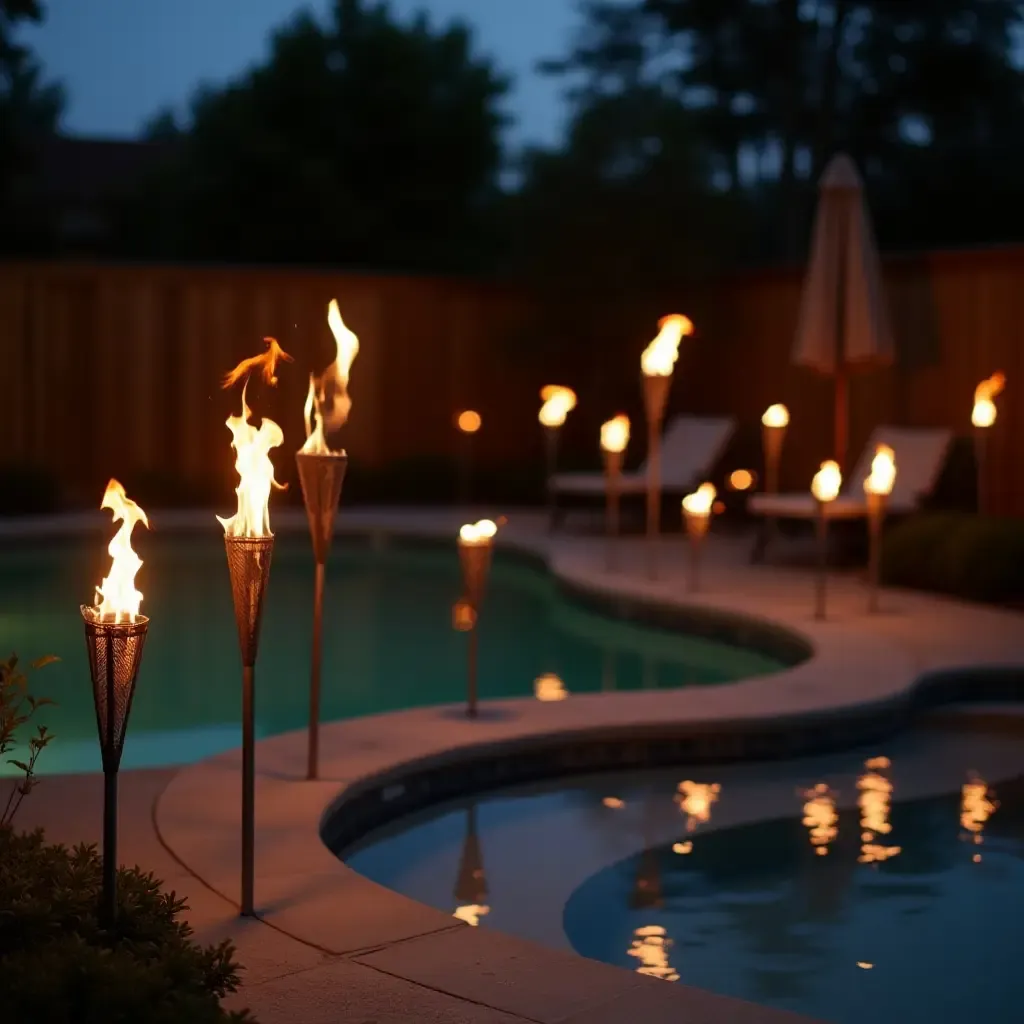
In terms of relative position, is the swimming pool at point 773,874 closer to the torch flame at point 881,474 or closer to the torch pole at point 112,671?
the torch pole at point 112,671

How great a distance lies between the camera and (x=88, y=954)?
2227mm

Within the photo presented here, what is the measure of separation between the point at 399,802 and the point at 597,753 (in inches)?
34.8

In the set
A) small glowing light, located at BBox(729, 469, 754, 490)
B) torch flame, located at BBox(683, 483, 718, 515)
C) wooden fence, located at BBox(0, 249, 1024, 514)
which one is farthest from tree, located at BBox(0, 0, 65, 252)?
torch flame, located at BBox(683, 483, 718, 515)

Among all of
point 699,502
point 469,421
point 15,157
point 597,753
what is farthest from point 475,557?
point 15,157

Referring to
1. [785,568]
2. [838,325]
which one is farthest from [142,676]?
[838,325]

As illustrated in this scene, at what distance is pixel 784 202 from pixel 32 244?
1008 centimetres

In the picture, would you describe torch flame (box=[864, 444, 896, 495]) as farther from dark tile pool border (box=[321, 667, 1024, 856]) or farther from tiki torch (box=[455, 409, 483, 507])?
tiki torch (box=[455, 409, 483, 507])

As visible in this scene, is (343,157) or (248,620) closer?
(248,620)

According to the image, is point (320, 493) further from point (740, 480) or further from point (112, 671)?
point (740, 480)

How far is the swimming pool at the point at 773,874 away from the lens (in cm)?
363

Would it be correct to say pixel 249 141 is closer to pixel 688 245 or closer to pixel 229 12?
pixel 688 245

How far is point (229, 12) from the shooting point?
67.3 meters

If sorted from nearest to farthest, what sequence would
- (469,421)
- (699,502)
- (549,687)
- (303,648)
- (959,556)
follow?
(549,687) < (303,648) < (699,502) < (959,556) < (469,421)

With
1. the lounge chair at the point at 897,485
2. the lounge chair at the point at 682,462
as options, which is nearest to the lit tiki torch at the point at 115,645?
the lounge chair at the point at 897,485
